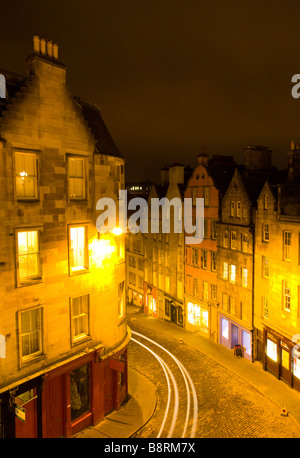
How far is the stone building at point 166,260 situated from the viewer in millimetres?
41000

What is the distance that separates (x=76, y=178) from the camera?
1878 centimetres

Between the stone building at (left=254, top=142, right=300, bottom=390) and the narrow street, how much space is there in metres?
3.50

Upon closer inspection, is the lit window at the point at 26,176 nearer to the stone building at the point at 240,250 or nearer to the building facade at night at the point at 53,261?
the building facade at night at the point at 53,261

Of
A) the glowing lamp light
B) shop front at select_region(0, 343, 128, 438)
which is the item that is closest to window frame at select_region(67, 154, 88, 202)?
the glowing lamp light

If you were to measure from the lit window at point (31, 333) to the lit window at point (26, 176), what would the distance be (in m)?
5.50

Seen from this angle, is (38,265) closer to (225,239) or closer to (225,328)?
(225,239)

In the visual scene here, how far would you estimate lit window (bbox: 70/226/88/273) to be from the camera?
61.6ft

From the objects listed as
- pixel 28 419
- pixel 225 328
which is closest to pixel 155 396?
pixel 28 419

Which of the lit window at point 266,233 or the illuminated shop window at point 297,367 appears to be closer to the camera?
the illuminated shop window at point 297,367

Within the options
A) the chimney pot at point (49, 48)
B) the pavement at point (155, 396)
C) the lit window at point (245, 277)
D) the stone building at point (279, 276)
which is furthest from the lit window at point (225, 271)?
the chimney pot at point (49, 48)

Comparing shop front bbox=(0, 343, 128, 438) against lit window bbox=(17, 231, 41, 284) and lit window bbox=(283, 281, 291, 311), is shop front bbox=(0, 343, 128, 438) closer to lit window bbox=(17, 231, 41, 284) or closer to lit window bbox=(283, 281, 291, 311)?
lit window bbox=(17, 231, 41, 284)

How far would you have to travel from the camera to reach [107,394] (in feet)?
68.7

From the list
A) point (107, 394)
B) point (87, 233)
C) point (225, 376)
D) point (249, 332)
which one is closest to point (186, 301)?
point (249, 332)

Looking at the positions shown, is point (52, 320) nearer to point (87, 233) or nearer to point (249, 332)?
point (87, 233)
